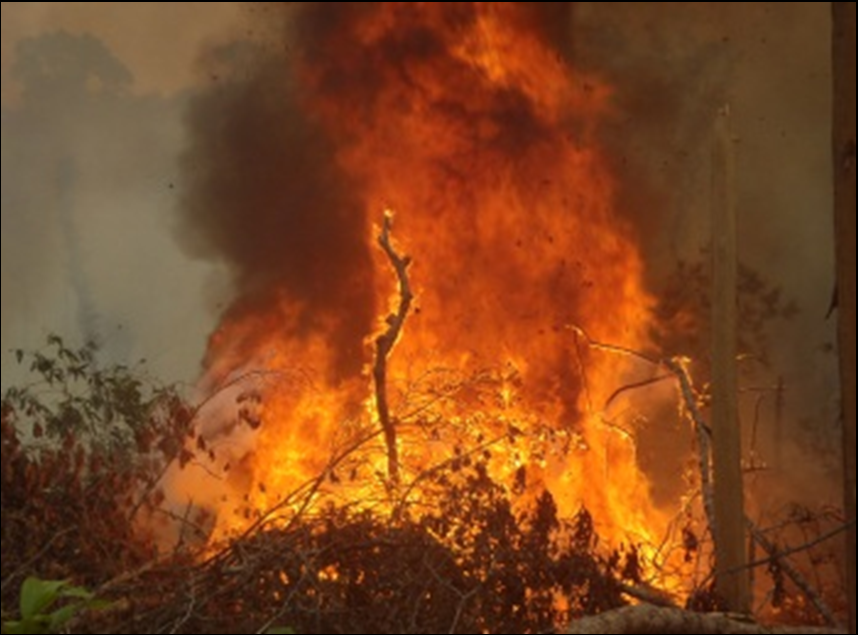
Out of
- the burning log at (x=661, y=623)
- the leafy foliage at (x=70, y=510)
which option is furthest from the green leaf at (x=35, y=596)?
the burning log at (x=661, y=623)

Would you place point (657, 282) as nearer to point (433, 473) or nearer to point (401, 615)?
point (433, 473)

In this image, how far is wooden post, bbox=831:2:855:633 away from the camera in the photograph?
664 cm

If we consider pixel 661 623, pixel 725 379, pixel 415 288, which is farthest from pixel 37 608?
pixel 415 288

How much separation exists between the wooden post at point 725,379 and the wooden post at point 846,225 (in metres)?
3.24

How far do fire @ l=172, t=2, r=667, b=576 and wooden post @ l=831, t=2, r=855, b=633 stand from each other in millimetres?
8078

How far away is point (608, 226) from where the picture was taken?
54.9 ft

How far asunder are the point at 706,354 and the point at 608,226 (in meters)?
2.39

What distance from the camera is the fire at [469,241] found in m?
15.4

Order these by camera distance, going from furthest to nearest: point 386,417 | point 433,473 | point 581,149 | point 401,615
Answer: point 581,149, point 386,417, point 433,473, point 401,615

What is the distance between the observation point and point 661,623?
24.9ft

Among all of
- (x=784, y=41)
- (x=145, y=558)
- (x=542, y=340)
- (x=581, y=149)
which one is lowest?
(x=145, y=558)

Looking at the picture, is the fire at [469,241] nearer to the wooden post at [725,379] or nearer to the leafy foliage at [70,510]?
the leafy foliage at [70,510]

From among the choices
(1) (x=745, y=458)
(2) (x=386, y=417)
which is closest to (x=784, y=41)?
(1) (x=745, y=458)

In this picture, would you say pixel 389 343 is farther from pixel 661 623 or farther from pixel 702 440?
pixel 661 623
